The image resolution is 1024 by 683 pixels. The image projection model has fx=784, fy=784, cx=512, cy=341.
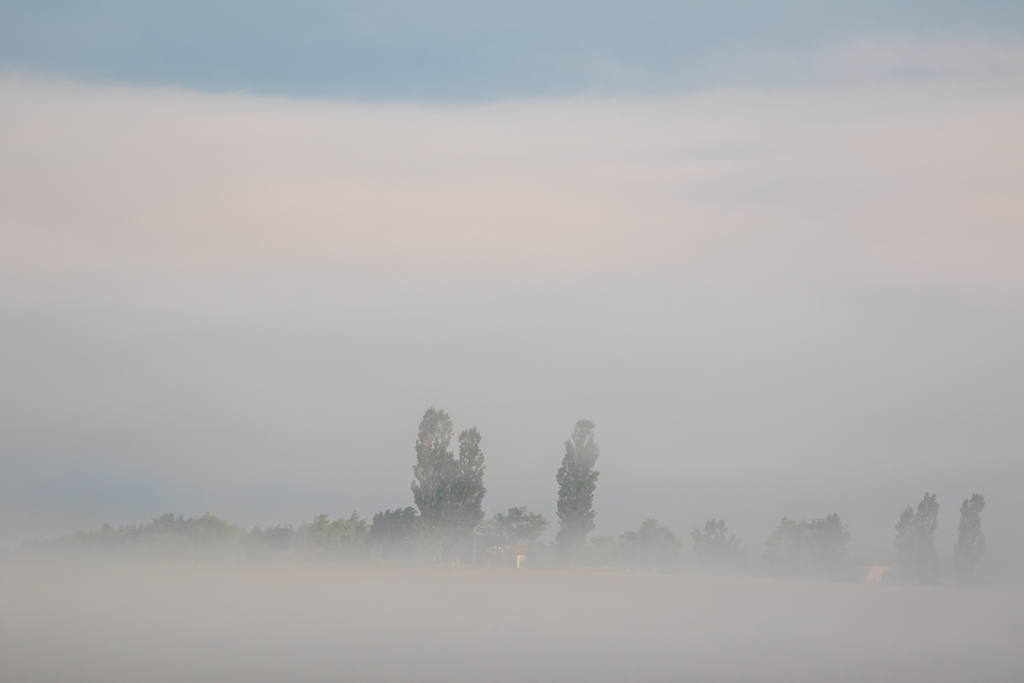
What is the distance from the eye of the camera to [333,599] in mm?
35906

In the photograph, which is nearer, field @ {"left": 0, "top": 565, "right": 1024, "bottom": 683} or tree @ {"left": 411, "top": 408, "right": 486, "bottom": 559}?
field @ {"left": 0, "top": 565, "right": 1024, "bottom": 683}

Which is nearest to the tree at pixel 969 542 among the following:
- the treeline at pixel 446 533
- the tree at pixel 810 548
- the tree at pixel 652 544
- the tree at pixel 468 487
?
the treeline at pixel 446 533

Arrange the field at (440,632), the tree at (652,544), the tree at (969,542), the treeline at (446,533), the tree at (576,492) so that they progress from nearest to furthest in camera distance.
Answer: the field at (440,632), the treeline at (446,533), the tree at (576,492), the tree at (969,542), the tree at (652,544)

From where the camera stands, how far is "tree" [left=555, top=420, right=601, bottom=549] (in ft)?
223

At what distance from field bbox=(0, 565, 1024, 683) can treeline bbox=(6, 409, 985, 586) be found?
36.7 ft

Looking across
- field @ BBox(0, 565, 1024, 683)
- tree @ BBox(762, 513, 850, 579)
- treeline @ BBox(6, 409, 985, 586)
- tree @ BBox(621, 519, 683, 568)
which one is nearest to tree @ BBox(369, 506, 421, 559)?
treeline @ BBox(6, 409, 985, 586)

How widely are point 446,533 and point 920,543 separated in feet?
188

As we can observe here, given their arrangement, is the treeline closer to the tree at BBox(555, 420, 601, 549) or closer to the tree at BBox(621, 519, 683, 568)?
the tree at BBox(555, 420, 601, 549)

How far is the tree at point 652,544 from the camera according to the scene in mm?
97812

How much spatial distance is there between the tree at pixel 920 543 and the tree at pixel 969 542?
8.37ft

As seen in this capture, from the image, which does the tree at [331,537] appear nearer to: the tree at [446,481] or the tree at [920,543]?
the tree at [446,481]

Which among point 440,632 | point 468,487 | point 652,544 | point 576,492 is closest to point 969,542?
point 652,544

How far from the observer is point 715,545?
103750 millimetres

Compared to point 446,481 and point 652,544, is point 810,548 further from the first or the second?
point 446,481
